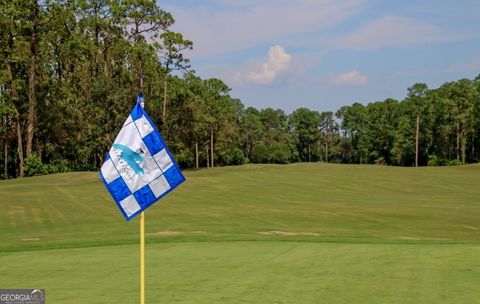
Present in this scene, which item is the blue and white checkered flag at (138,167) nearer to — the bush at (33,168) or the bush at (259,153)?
the bush at (33,168)

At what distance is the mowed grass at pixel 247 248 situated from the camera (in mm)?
8078

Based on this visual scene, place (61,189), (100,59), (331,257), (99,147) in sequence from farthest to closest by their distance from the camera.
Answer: (100,59), (99,147), (61,189), (331,257)

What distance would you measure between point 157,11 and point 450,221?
44713 millimetres

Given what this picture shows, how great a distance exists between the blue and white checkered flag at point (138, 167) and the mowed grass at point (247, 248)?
59.4 inches

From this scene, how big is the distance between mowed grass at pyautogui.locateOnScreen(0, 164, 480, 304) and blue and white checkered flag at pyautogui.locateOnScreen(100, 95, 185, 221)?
1.51m

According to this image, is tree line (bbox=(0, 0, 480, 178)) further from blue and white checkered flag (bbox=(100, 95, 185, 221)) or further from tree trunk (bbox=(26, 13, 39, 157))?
blue and white checkered flag (bbox=(100, 95, 185, 221))

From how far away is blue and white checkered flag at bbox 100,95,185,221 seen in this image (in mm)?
6746

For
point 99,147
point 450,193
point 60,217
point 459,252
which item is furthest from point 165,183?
Result: point 99,147

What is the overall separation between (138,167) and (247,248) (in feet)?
21.8

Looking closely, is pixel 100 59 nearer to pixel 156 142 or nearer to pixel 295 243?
pixel 295 243

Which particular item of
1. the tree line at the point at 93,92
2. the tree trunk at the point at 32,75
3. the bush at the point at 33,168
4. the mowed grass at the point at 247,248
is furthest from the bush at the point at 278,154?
the mowed grass at the point at 247,248

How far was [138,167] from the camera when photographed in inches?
270

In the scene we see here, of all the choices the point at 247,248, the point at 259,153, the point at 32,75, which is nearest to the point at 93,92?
the point at 32,75

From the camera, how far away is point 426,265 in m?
9.97
